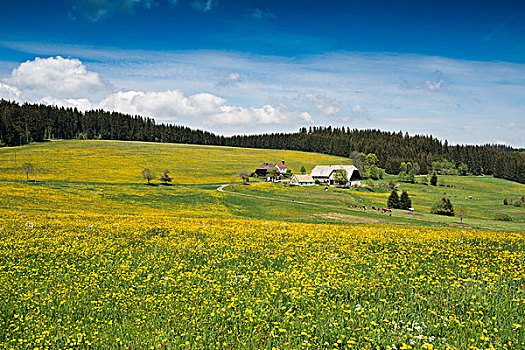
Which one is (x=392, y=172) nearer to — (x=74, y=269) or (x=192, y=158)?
(x=192, y=158)

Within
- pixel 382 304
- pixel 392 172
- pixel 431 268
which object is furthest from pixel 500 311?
pixel 392 172

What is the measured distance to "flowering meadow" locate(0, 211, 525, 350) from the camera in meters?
7.06

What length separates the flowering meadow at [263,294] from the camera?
7.06 m

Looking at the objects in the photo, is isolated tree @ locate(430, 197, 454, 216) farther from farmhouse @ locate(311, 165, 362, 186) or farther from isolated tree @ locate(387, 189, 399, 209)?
farmhouse @ locate(311, 165, 362, 186)

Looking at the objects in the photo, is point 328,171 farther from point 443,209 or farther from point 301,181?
point 443,209

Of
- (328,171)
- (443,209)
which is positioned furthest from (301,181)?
(443,209)

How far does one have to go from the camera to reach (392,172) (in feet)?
598

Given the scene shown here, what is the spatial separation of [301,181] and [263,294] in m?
106

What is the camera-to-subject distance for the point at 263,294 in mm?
9141

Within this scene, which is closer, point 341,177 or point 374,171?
point 341,177

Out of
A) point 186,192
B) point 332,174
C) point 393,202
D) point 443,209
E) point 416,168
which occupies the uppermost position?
point 416,168

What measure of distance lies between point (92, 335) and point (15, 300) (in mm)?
3332

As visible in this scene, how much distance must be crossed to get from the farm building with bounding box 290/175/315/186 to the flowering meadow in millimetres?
96594

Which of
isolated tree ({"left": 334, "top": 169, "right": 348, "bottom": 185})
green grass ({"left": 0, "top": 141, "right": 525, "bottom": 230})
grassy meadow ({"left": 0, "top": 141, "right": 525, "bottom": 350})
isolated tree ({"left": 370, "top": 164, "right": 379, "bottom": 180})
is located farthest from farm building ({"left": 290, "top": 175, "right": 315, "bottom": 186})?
grassy meadow ({"left": 0, "top": 141, "right": 525, "bottom": 350})
